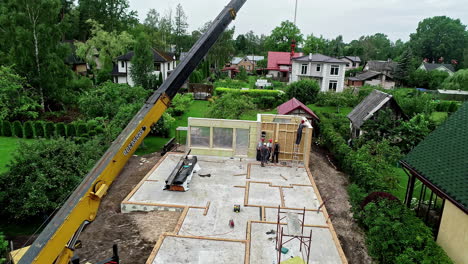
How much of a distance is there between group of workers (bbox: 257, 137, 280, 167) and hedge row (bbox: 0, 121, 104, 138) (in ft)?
37.1

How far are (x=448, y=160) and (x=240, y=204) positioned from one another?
802cm

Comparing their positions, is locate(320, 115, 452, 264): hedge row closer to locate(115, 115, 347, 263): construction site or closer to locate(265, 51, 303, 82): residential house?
locate(115, 115, 347, 263): construction site

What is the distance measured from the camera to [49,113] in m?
28.0

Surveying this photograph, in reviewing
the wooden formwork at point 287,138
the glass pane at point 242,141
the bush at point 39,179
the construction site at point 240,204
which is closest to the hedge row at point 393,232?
the construction site at point 240,204

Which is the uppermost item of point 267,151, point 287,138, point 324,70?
point 324,70

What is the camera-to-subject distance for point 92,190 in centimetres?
749

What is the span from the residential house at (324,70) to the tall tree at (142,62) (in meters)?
23.9

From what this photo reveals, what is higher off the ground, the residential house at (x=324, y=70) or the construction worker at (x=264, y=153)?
the residential house at (x=324, y=70)

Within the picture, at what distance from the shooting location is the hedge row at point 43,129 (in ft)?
75.4

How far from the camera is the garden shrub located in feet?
79.2

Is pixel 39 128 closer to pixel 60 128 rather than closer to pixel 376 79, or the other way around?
pixel 60 128

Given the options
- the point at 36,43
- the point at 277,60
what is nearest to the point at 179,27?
the point at 277,60

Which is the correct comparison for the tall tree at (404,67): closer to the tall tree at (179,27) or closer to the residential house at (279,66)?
the residential house at (279,66)

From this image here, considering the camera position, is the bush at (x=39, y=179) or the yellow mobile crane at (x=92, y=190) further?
the bush at (x=39, y=179)
